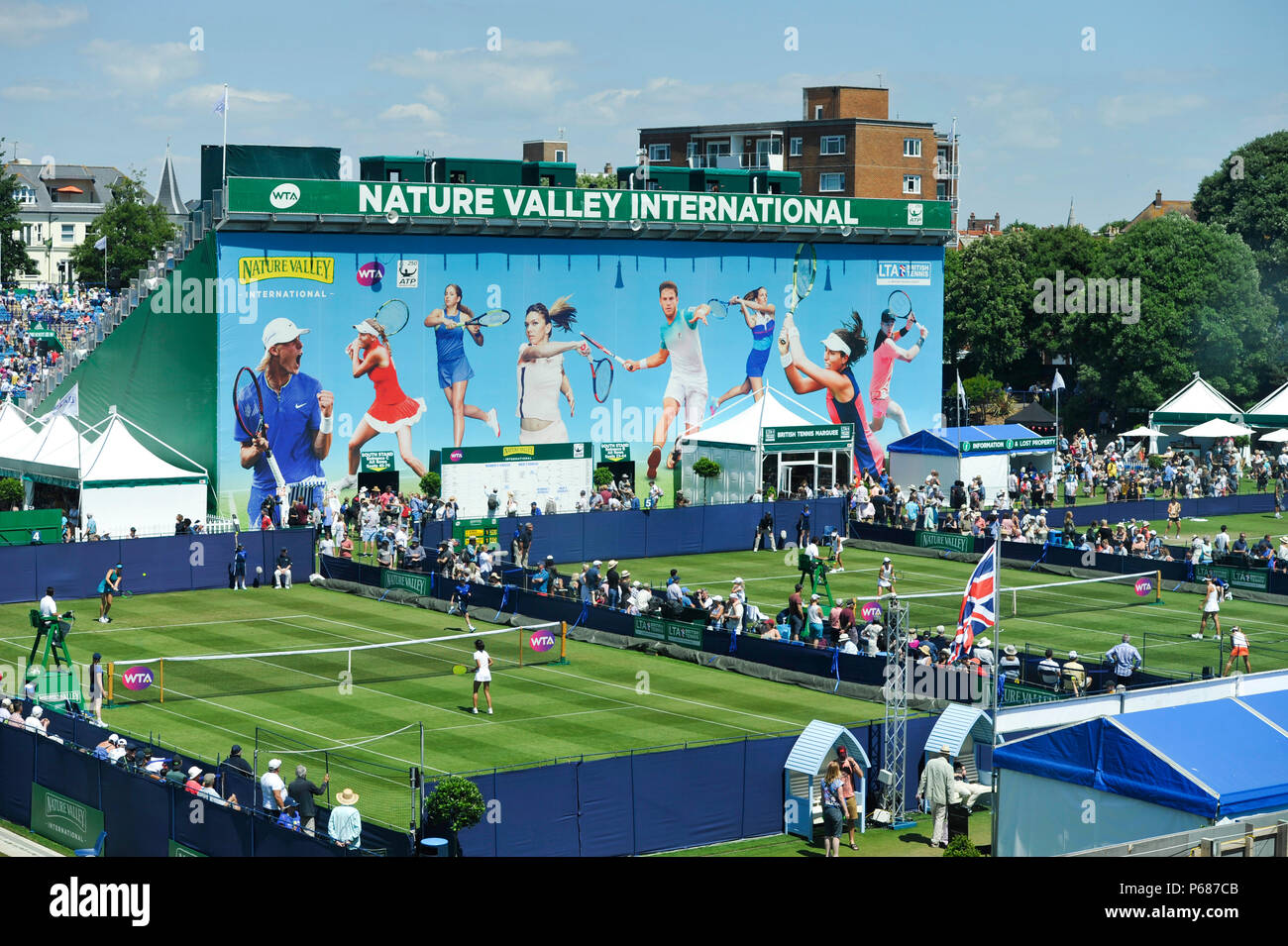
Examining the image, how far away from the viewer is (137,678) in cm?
3366

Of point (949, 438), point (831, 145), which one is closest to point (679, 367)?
point (949, 438)

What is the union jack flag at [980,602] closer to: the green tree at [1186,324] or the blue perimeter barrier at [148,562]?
the blue perimeter barrier at [148,562]

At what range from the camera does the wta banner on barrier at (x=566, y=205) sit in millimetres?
58125

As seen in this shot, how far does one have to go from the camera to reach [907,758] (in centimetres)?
2695

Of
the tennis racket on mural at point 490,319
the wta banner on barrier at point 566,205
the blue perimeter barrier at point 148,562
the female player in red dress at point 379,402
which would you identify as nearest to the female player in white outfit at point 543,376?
the tennis racket on mural at point 490,319

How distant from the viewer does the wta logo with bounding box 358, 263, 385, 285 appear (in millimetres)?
60125

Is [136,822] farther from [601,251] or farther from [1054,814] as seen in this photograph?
[601,251]

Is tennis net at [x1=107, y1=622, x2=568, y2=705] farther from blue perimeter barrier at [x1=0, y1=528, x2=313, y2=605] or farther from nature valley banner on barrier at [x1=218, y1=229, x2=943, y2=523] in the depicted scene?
nature valley banner on barrier at [x1=218, y1=229, x2=943, y2=523]

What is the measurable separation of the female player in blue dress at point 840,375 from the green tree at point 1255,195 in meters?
32.4

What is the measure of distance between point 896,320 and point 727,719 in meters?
43.7

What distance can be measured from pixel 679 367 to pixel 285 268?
696 inches

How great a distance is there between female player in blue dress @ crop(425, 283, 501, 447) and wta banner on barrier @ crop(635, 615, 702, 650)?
22779 mm

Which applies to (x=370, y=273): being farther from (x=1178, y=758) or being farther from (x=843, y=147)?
(x=843, y=147)
